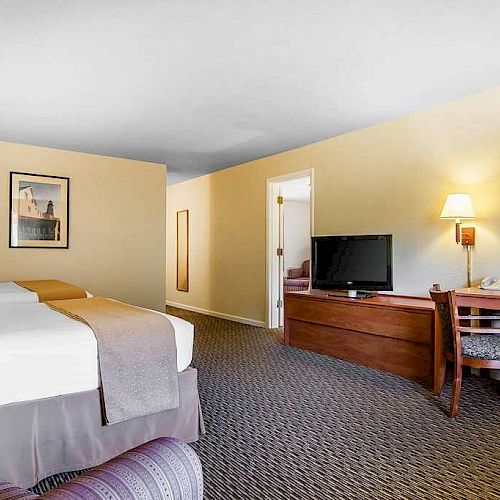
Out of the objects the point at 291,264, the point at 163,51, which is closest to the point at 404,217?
the point at 163,51

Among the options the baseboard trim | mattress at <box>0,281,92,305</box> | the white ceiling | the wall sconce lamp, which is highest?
the white ceiling

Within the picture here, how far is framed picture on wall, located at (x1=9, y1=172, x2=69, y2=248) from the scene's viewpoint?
509 cm

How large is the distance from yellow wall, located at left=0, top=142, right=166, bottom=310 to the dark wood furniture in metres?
2.36

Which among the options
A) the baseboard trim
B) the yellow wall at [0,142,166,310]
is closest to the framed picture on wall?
the yellow wall at [0,142,166,310]

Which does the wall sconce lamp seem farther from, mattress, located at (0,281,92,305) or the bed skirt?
mattress, located at (0,281,92,305)

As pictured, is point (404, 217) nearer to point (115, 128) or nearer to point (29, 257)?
point (115, 128)

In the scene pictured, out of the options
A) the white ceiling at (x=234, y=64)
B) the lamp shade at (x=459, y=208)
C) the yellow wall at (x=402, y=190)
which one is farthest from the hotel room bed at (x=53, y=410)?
the yellow wall at (x=402, y=190)

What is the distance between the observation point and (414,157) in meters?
4.07

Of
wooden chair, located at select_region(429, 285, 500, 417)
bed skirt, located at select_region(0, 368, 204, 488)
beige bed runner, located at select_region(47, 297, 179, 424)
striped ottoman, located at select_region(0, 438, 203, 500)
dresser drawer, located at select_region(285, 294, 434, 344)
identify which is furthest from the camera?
dresser drawer, located at select_region(285, 294, 434, 344)

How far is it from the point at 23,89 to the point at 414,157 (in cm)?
350

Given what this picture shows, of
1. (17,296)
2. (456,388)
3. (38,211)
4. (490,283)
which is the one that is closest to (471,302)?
(490,283)

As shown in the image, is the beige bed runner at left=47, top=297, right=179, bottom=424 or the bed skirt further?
the beige bed runner at left=47, top=297, right=179, bottom=424

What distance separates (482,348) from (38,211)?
4928 millimetres

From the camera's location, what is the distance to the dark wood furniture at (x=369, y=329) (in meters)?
3.45
